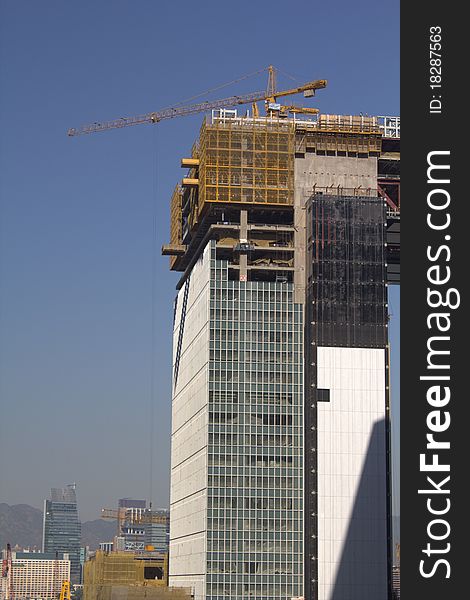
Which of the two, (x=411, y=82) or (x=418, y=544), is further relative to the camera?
(x=411, y=82)

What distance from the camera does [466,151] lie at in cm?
7131

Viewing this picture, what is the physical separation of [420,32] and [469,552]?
102 ft

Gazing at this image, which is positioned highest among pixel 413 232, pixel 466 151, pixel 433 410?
pixel 466 151

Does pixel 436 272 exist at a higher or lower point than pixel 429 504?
higher

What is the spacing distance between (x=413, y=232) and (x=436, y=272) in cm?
280

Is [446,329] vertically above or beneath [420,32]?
beneath

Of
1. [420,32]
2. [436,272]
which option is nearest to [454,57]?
[420,32]

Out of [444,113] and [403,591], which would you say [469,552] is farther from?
[444,113]

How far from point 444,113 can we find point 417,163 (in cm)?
380

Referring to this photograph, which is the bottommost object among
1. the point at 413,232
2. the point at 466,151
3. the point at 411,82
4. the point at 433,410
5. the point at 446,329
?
the point at 433,410

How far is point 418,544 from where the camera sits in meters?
67.3

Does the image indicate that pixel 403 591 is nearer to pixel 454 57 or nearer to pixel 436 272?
pixel 436 272

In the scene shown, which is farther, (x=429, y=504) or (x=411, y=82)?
(x=411, y=82)

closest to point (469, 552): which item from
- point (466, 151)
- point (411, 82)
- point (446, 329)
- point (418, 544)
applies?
point (418, 544)
